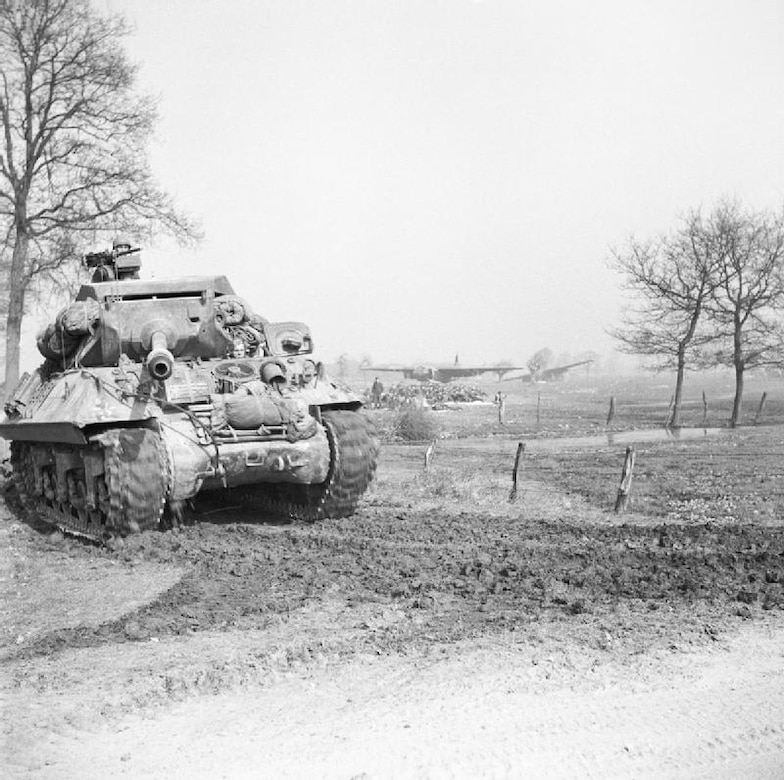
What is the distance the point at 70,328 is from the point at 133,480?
277cm

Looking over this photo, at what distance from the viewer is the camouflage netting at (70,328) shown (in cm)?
1055

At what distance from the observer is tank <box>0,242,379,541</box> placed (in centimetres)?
895

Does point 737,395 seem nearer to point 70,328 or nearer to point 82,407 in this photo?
point 70,328

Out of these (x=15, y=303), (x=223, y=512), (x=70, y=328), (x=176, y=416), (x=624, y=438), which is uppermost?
(x=15, y=303)

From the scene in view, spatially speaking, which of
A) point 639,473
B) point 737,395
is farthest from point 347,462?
point 737,395

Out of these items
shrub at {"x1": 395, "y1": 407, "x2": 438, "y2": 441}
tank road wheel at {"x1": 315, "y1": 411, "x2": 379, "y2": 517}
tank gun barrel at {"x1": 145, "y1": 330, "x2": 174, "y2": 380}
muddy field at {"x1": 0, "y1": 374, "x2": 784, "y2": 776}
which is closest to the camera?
muddy field at {"x1": 0, "y1": 374, "x2": 784, "y2": 776}

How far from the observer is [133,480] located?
8.62 metres

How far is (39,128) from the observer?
19.5 m

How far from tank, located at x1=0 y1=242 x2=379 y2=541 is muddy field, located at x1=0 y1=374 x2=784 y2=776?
16.5 inches

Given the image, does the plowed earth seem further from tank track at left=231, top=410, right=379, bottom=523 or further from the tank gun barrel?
the tank gun barrel

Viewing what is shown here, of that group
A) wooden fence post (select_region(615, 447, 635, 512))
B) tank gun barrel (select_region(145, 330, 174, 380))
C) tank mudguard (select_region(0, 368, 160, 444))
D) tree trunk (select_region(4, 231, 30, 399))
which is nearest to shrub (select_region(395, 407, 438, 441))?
tree trunk (select_region(4, 231, 30, 399))

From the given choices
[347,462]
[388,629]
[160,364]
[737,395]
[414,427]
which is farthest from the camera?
[737,395]

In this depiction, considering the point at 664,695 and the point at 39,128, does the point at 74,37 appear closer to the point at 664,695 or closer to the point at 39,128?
the point at 39,128

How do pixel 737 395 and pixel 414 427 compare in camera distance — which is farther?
pixel 737 395
